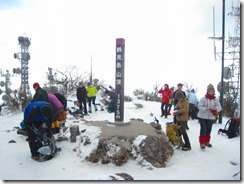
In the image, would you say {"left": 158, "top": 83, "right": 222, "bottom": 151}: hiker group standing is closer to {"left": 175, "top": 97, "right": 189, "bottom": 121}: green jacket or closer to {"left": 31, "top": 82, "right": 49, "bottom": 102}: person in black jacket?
{"left": 175, "top": 97, "right": 189, "bottom": 121}: green jacket

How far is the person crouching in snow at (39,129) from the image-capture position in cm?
502

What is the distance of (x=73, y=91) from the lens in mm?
15992

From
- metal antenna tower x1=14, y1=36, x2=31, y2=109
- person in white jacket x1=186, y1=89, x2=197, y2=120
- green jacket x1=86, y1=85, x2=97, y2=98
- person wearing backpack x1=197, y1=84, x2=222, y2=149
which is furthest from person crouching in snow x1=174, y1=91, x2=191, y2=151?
metal antenna tower x1=14, y1=36, x2=31, y2=109

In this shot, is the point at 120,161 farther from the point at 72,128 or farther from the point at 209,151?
the point at 209,151

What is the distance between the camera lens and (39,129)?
5.12 m

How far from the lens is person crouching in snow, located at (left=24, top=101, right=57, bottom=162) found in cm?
502

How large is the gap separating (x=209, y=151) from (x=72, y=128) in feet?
9.79

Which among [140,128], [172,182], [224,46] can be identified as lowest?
[172,182]

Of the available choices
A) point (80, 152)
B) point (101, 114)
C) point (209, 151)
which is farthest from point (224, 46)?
point (80, 152)

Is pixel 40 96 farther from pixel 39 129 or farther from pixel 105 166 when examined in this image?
pixel 105 166

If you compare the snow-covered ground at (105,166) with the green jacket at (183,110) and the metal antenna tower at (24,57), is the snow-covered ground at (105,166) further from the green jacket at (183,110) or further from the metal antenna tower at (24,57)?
the metal antenna tower at (24,57)

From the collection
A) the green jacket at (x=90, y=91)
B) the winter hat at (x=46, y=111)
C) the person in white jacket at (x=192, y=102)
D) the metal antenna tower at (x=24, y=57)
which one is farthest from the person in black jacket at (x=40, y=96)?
the metal antenna tower at (x=24, y=57)

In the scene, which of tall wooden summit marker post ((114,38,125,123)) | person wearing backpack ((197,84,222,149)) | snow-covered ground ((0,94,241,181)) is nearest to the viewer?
snow-covered ground ((0,94,241,181))

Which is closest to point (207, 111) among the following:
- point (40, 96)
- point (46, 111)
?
point (46, 111)
